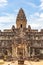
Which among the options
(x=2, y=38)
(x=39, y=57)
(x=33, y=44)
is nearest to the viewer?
(x=39, y=57)

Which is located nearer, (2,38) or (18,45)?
(18,45)

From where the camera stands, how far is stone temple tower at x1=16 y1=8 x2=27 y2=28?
54781 millimetres

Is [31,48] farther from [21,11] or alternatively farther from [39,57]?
[21,11]

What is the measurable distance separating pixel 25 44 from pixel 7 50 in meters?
3.64

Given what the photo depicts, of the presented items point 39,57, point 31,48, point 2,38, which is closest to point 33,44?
point 31,48

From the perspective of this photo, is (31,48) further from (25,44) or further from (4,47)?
(4,47)

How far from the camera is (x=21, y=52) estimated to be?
37.9 meters

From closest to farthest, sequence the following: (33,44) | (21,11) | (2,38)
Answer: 1. (33,44)
2. (2,38)
3. (21,11)

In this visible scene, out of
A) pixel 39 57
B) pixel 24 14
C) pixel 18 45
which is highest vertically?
pixel 24 14

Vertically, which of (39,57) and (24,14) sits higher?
(24,14)

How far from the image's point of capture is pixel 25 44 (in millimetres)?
37594

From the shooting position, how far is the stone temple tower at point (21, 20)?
54.8 meters

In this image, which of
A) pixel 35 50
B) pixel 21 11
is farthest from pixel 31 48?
pixel 21 11

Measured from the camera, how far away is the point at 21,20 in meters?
55.2
